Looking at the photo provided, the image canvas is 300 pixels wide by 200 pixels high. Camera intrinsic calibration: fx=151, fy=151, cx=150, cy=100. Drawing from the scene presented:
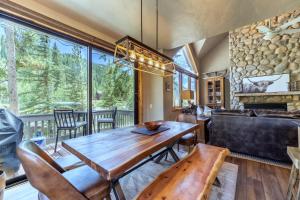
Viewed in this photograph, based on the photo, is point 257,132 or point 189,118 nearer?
point 257,132

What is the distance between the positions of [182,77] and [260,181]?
497 cm

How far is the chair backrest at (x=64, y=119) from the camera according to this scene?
2961mm

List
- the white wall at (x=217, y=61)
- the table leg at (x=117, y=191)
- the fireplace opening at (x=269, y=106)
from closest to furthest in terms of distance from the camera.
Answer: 1. the table leg at (x=117, y=191)
2. the fireplace opening at (x=269, y=106)
3. the white wall at (x=217, y=61)

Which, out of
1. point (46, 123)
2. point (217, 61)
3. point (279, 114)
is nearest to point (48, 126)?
point (46, 123)

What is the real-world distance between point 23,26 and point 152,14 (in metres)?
2.01

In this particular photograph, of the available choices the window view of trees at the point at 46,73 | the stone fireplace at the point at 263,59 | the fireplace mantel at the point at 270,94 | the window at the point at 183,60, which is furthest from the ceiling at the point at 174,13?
the fireplace mantel at the point at 270,94

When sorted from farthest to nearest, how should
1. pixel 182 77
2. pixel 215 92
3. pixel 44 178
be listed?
pixel 215 92 < pixel 182 77 < pixel 44 178

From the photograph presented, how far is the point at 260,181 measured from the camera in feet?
7.10

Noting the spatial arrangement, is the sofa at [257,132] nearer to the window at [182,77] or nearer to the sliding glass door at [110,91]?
the sliding glass door at [110,91]

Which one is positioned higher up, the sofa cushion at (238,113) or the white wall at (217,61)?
the white wall at (217,61)

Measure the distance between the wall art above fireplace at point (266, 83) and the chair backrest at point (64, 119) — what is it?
20.3 feet

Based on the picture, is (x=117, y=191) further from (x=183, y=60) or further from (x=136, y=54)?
(x=183, y=60)

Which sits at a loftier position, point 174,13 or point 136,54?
point 174,13

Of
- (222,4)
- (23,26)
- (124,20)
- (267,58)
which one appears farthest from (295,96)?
(23,26)
